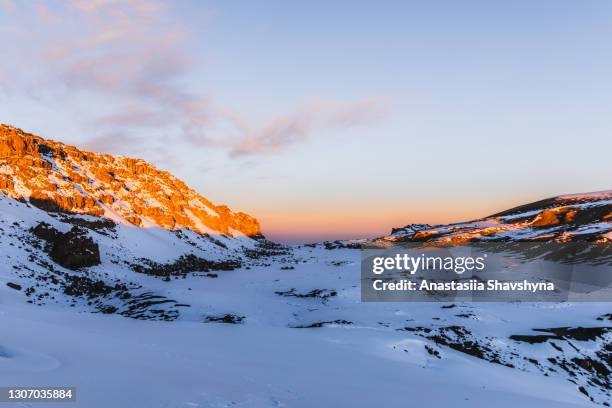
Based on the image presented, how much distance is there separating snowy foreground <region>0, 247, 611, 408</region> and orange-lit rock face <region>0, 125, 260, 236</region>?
35.3 metres

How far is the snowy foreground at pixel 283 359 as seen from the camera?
8398 mm

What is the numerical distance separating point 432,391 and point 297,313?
16.3 metres

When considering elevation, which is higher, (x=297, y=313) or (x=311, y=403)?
(x=311, y=403)

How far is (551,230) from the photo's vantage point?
6034 centimetres

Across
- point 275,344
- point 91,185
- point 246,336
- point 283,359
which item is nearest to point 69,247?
point 246,336

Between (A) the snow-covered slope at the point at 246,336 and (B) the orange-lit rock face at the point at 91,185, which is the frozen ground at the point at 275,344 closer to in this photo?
(A) the snow-covered slope at the point at 246,336

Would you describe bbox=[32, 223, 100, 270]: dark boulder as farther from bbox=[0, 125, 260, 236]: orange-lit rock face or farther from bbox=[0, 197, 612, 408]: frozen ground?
bbox=[0, 125, 260, 236]: orange-lit rock face

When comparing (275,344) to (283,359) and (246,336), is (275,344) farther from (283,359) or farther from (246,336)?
(283,359)

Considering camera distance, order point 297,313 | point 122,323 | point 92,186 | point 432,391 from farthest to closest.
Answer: point 92,186 < point 297,313 < point 122,323 < point 432,391

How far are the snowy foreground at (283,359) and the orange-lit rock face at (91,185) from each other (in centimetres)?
3526

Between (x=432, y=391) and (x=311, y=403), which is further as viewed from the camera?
(x=432, y=391)

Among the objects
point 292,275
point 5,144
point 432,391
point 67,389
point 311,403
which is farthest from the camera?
point 5,144

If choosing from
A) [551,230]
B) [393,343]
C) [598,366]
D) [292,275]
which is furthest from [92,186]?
[551,230]

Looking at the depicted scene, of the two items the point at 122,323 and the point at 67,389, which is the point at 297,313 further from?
the point at 67,389
